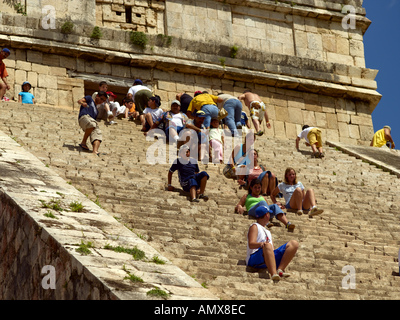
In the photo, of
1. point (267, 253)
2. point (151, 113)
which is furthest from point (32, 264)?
point (151, 113)

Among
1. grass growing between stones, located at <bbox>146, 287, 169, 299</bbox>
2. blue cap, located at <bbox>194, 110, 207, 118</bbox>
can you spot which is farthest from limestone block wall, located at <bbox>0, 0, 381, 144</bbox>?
grass growing between stones, located at <bbox>146, 287, 169, 299</bbox>

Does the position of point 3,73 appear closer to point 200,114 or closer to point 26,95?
point 26,95

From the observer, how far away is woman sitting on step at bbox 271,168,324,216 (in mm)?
13352

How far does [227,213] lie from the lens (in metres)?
12.6

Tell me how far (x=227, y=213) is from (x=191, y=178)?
90cm

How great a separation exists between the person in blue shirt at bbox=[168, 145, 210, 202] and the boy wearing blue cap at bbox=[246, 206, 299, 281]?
9.13ft

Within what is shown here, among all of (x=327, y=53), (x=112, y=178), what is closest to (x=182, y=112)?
(x=112, y=178)

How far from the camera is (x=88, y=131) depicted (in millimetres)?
15164

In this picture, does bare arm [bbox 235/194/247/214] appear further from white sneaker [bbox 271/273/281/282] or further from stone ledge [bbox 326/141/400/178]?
stone ledge [bbox 326/141/400/178]

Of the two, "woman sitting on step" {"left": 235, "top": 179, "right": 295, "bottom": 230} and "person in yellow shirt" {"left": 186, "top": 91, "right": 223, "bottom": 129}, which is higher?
"person in yellow shirt" {"left": 186, "top": 91, "right": 223, "bottom": 129}

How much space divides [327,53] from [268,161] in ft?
31.8

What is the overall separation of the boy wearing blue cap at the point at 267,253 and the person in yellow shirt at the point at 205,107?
697cm

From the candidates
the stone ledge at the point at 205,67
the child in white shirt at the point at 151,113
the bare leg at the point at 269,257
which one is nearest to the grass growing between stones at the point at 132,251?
the bare leg at the point at 269,257

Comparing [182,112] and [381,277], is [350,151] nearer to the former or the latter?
[182,112]
